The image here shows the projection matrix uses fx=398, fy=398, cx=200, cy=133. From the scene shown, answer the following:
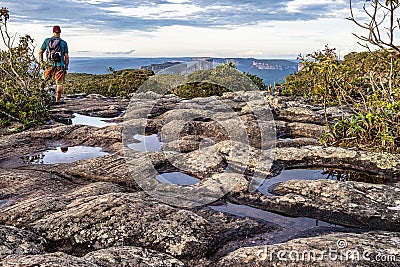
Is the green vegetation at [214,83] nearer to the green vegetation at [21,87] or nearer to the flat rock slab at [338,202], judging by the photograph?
the green vegetation at [21,87]

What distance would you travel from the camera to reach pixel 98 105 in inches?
875

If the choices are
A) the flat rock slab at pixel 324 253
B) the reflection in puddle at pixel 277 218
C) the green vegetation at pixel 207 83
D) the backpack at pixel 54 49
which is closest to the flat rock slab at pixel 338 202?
the reflection in puddle at pixel 277 218

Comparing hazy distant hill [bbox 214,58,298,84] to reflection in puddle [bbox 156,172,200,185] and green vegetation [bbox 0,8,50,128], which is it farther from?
reflection in puddle [bbox 156,172,200,185]

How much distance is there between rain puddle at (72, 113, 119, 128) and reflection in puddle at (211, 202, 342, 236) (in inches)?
407

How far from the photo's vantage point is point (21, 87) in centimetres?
1927

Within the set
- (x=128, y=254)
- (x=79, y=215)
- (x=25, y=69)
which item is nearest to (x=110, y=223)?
(x=79, y=215)

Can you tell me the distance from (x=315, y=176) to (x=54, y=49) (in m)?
14.9

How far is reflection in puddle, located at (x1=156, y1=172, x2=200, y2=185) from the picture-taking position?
936cm

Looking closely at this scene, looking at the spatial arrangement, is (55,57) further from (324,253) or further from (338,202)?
(324,253)

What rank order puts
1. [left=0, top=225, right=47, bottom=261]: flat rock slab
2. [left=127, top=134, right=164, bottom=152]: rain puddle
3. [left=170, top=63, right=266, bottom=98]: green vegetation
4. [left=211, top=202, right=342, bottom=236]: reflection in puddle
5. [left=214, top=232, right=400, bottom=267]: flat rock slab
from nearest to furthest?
[left=214, top=232, right=400, bottom=267]: flat rock slab < [left=0, top=225, right=47, bottom=261]: flat rock slab < [left=211, top=202, right=342, bottom=236]: reflection in puddle < [left=127, top=134, right=164, bottom=152]: rain puddle < [left=170, top=63, right=266, bottom=98]: green vegetation

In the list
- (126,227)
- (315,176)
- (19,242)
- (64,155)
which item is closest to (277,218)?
(315,176)

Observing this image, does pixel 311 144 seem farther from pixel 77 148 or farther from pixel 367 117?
pixel 77 148

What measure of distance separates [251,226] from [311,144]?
5.56m

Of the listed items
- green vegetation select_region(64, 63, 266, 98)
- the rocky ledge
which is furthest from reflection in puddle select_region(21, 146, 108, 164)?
green vegetation select_region(64, 63, 266, 98)
